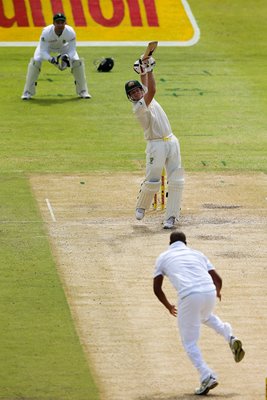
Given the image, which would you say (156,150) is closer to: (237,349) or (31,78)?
(237,349)

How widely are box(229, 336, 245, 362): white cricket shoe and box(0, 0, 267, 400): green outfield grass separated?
1.52 m

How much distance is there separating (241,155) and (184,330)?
38.2 feet

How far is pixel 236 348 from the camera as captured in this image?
14453 mm

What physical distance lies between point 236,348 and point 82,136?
42.4 feet

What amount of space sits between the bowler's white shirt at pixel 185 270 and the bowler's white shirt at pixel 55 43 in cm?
1459

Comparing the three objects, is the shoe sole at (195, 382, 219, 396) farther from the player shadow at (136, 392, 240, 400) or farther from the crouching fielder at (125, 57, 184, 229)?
the crouching fielder at (125, 57, 184, 229)

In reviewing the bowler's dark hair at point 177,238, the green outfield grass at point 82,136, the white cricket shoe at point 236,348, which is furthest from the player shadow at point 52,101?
the white cricket shoe at point 236,348

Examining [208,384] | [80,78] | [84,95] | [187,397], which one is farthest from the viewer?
[84,95]

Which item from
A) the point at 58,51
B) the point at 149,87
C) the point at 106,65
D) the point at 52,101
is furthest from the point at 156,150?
the point at 106,65

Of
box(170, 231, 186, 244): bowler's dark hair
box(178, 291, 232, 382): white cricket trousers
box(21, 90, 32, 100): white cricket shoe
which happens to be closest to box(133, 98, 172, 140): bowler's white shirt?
box(170, 231, 186, 244): bowler's dark hair

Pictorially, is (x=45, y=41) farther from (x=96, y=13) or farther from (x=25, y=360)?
(x=25, y=360)

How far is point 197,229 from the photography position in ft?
67.7

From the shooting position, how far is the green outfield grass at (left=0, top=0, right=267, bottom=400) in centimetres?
1556

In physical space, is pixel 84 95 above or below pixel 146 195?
below
